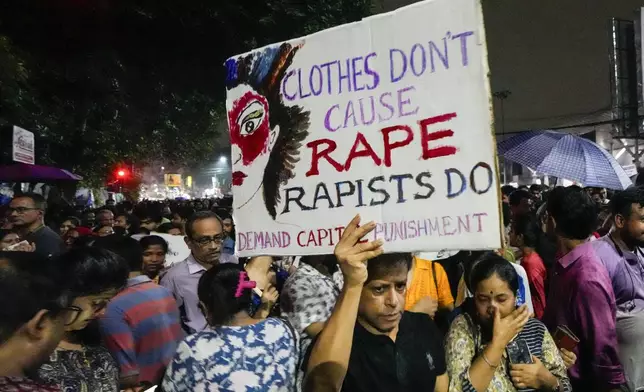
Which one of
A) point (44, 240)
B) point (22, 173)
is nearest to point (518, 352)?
point (44, 240)

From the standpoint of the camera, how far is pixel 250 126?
289 centimetres

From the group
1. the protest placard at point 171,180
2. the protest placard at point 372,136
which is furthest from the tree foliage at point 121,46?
the protest placard at point 171,180

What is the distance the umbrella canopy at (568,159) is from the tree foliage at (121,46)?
8766mm

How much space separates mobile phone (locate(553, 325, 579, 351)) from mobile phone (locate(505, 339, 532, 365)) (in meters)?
0.34

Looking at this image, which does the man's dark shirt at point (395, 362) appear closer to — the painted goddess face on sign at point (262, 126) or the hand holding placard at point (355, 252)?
the hand holding placard at point (355, 252)

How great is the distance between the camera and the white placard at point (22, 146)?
970cm

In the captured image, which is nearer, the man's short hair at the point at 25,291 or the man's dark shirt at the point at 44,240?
the man's short hair at the point at 25,291

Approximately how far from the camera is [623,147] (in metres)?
21.2

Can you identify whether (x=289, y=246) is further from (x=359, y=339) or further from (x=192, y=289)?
(x=192, y=289)

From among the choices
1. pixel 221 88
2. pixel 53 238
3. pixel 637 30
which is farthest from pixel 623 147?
pixel 53 238

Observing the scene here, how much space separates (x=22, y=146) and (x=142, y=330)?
26.7 ft

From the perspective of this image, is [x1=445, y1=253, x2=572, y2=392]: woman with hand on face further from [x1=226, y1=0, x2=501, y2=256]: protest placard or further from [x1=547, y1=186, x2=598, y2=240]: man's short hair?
[x1=547, y1=186, x2=598, y2=240]: man's short hair

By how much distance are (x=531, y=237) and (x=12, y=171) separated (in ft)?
29.0

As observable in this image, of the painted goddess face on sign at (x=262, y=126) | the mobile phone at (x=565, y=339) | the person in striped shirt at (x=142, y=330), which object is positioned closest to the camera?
the painted goddess face on sign at (x=262, y=126)
